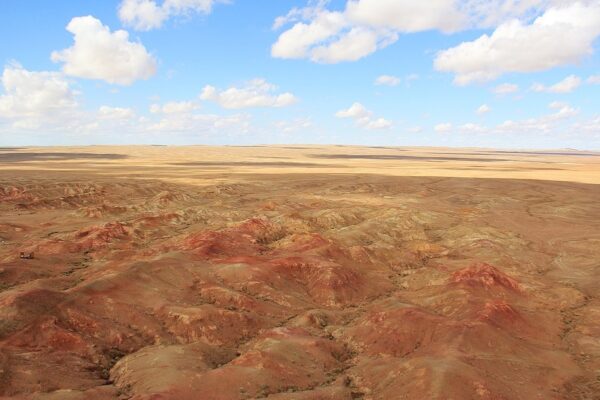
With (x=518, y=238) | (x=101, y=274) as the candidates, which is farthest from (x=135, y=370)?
(x=518, y=238)

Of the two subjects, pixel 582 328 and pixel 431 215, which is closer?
pixel 582 328

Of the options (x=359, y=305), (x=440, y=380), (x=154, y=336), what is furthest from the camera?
(x=359, y=305)

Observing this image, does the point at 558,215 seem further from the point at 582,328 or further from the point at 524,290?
the point at 582,328

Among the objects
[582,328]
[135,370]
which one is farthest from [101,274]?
[582,328]

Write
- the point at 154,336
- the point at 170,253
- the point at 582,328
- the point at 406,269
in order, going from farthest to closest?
the point at 406,269
the point at 170,253
the point at 582,328
the point at 154,336

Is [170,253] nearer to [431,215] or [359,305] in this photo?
[359,305]

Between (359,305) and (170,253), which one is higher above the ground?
(170,253)
